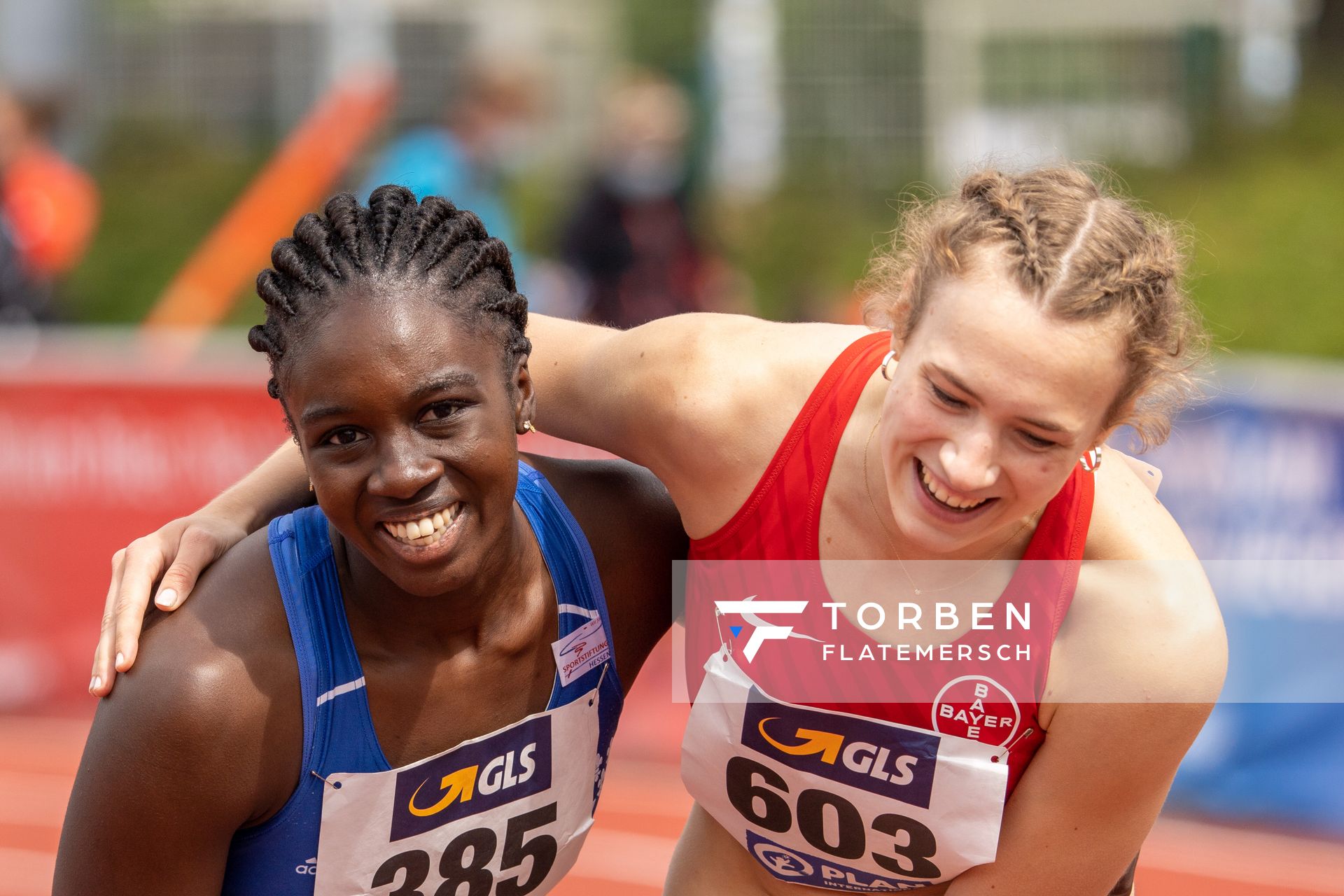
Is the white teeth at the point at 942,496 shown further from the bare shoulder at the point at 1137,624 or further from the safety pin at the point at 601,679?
the safety pin at the point at 601,679

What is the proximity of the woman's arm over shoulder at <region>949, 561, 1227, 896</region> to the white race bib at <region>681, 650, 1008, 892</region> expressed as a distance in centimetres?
9

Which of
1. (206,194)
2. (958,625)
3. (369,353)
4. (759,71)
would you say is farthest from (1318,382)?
(206,194)

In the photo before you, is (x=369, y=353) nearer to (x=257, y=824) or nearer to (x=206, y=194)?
(x=257, y=824)

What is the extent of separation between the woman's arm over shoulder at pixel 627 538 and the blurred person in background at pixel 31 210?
5.20m

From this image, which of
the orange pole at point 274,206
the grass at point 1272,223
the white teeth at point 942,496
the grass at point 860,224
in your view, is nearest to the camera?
the white teeth at point 942,496

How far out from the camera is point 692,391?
241 centimetres

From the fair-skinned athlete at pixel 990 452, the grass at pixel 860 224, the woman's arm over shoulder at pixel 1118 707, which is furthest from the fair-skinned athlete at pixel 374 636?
the grass at pixel 860 224

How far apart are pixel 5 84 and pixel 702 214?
4.64 m

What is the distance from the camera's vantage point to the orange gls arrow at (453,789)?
7.47 ft

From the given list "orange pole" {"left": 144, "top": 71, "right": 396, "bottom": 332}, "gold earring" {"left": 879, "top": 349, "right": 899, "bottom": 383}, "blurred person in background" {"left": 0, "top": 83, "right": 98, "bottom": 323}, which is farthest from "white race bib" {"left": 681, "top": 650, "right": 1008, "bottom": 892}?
"orange pole" {"left": 144, "top": 71, "right": 396, "bottom": 332}

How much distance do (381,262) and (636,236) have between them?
4.86 m

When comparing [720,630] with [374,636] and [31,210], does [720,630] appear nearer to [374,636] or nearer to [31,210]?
[374,636]

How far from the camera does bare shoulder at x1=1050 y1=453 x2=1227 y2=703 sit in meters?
2.20

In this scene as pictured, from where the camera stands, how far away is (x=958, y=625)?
7.67ft
